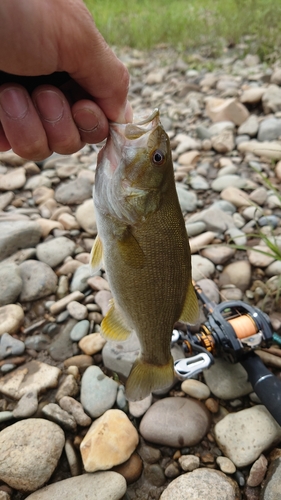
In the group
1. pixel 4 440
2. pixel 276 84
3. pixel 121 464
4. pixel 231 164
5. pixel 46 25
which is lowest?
pixel 121 464

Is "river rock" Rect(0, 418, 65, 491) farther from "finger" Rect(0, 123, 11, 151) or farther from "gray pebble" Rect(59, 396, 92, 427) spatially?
"finger" Rect(0, 123, 11, 151)

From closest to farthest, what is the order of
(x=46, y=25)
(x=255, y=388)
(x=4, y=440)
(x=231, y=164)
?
1. (x=46, y=25)
2. (x=4, y=440)
3. (x=255, y=388)
4. (x=231, y=164)

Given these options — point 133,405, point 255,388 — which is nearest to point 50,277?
point 133,405

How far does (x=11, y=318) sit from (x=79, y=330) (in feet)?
1.71

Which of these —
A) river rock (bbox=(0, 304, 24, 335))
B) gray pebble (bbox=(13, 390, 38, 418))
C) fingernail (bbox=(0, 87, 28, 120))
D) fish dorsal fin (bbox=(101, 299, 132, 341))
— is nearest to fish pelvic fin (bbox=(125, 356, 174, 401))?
fish dorsal fin (bbox=(101, 299, 132, 341))

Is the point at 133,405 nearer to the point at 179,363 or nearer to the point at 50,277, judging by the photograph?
the point at 179,363

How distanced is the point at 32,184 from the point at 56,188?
29 centimetres

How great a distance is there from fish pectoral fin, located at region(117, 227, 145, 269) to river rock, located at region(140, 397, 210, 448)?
1.12 metres

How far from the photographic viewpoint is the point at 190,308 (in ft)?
6.34

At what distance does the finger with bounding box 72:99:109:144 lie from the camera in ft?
5.84

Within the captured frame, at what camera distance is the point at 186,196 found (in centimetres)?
425

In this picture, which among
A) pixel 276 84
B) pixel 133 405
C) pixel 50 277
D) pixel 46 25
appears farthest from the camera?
pixel 276 84

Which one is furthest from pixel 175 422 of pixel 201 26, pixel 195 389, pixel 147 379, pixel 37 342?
pixel 201 26

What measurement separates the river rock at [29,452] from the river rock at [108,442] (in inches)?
6.9
